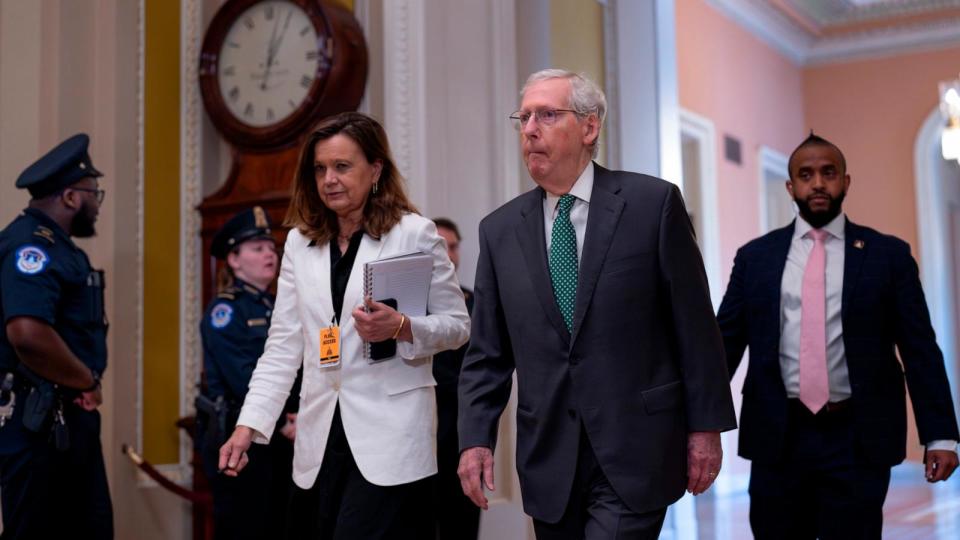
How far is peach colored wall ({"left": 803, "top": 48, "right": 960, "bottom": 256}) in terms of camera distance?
9586 millimetres

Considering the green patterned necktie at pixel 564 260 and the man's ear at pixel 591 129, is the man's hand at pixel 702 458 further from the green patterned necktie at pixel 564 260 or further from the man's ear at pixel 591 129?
the man's ear at pixel 591 129

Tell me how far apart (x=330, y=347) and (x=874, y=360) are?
1.51 meters

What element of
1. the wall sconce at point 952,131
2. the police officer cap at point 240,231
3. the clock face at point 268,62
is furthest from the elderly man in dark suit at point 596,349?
the wall sconce at point 952,131

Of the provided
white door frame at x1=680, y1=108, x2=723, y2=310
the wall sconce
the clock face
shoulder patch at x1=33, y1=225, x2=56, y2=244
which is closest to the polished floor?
white door frame at x1=680, y1=108, x2=723, y2=310

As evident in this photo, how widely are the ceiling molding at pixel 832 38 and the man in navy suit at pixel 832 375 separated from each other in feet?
20.3

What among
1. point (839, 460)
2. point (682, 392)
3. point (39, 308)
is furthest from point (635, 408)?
point (39, 308)

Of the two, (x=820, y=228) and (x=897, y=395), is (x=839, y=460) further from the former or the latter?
(x=820, y=228)

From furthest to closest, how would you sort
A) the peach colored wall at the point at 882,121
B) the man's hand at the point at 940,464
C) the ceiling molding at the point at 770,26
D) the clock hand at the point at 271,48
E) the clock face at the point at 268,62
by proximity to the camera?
the peach colored wall at the point at 882,121
the ceiling molding at the point at 770,26
the clock hand at the point at 271,48
the clock face at the point at 268,62
the man's hand at the point at 940,464

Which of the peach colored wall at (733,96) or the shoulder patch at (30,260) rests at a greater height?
the peach colored wall at (733,96)

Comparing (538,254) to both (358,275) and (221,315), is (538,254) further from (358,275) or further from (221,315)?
(221,315)

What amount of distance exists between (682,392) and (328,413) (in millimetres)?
824

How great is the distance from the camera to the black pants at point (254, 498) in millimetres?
3584

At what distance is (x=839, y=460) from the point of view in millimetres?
2873

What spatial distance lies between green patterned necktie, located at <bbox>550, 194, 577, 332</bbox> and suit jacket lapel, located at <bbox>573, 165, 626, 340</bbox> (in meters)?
0.04
